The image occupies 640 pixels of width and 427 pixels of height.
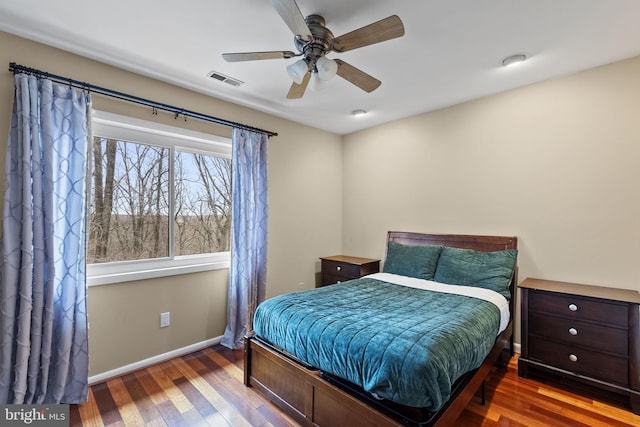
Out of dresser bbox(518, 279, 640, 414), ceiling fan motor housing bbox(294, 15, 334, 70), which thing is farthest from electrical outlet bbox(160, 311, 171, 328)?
dresser bbox(518, 279, 640, 414)

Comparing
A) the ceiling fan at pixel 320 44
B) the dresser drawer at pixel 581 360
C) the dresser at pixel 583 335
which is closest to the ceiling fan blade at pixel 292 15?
the ceiling fan at pixel 320 44

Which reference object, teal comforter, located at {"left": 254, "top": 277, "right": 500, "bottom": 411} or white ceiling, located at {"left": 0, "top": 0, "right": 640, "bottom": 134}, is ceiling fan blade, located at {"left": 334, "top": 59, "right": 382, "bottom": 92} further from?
teal comforter, located at {"left": 254, "top": 277, "right": 500, "bottom": 411}

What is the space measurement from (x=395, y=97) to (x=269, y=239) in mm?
2114

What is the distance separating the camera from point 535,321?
2422mm

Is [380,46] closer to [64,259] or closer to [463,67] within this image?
[463,67]

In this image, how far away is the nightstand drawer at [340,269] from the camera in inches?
143

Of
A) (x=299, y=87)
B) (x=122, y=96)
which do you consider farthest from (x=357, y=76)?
(x=122, y=96)

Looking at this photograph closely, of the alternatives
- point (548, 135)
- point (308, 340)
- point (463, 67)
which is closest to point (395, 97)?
point (463, 67)

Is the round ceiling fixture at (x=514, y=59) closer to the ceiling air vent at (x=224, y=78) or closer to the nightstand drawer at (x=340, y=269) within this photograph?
the ceiling air vent at (x=224, y=78)

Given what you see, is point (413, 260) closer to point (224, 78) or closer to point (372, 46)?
point (372, 46)

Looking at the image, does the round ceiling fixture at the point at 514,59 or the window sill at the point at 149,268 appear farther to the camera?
the window sill at the point at 149,268

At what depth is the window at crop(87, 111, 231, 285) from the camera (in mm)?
2500

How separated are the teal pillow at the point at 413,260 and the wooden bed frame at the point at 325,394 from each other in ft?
2.79

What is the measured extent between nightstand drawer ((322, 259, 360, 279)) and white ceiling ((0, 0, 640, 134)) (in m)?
2.03
